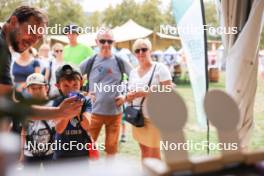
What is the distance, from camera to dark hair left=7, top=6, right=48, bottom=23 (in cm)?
118

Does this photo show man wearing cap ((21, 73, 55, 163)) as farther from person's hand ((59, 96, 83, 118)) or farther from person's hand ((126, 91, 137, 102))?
person's hand ((59, 96, 83, 118))

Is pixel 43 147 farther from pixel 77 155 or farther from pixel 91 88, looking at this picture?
pixel 91 88

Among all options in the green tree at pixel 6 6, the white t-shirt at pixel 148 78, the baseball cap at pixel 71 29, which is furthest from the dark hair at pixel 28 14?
the baseball cap at pixel 71 29

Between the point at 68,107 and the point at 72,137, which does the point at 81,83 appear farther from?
the point at 68,107

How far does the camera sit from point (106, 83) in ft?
7.71

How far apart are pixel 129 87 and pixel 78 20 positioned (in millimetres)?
780

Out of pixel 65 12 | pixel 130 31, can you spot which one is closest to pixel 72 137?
pixel 65 12

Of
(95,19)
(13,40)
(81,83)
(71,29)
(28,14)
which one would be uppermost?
(95,19)

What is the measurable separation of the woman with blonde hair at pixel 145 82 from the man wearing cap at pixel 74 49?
1.52 feet

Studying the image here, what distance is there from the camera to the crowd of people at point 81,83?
1.24m

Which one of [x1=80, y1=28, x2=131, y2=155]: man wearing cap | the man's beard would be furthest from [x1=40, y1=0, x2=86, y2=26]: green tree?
the man's beard

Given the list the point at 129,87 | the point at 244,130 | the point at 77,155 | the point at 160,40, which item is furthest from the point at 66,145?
the point at 160,40

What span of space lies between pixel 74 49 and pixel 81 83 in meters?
0.76

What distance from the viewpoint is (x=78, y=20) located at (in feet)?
8.71
